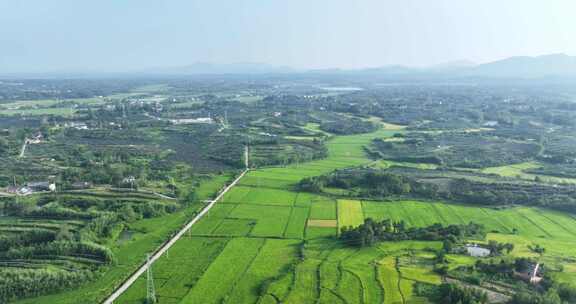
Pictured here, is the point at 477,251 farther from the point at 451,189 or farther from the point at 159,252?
the point at 159,252

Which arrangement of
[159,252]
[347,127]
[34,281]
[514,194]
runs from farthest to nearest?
[347,127], [514,194], [159,252], [34,281]

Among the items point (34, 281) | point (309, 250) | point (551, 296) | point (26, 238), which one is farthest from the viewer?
point (309, 250)

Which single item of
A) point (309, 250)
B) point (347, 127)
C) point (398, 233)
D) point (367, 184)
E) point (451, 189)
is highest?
point (347, 127)

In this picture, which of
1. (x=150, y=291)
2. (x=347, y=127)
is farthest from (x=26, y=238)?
(x=347, y=127)

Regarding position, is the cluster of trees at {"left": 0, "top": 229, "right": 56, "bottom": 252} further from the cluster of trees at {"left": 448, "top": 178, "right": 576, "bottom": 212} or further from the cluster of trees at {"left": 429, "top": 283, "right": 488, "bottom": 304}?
the cluster of trees at {"left": 448, "top": 178, "right": 576, "bottom": 212}

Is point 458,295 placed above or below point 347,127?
below

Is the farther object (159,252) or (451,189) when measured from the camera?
(451,189)

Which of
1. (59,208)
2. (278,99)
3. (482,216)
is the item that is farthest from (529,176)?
(278,99)

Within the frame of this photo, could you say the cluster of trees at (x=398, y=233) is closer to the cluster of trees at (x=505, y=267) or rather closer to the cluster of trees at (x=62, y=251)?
the cluster of trees at (x=505, y=267)

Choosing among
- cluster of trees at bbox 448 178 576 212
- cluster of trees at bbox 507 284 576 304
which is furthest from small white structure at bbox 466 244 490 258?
cluster of trees at bbox 448 178 576 212
